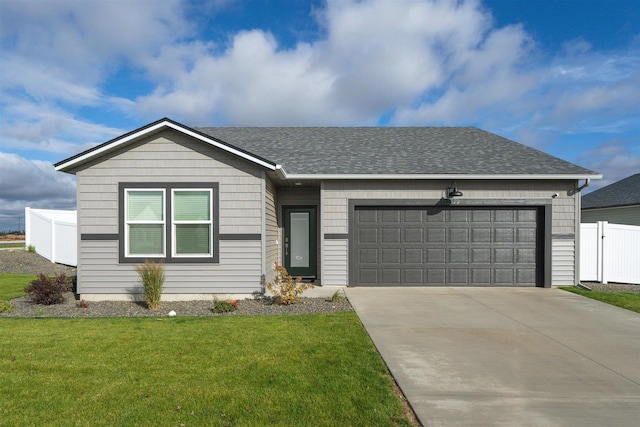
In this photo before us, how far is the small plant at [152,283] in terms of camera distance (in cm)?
818

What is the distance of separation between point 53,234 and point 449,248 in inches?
630

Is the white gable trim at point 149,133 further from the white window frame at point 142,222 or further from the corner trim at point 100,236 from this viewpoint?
the corner trim at point 100,236

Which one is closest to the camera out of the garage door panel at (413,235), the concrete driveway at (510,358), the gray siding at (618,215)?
the concrete driveway at (510,358)

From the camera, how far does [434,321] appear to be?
23.0 ft

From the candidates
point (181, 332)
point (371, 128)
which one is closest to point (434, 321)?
point (181, 332)

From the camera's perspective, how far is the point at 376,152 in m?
12.1

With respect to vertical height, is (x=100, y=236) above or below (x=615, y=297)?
above

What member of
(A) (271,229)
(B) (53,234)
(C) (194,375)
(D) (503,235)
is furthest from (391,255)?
(B) (53,234)

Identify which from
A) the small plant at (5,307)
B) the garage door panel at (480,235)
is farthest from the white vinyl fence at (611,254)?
the small plant at (5,307)

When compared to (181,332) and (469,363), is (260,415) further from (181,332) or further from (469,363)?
(181,332)

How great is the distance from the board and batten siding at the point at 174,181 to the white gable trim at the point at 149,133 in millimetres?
213

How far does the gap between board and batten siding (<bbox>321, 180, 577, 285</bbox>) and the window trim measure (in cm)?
301

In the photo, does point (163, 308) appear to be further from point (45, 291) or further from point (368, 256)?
point (368, 256)

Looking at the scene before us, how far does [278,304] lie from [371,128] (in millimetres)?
8869
